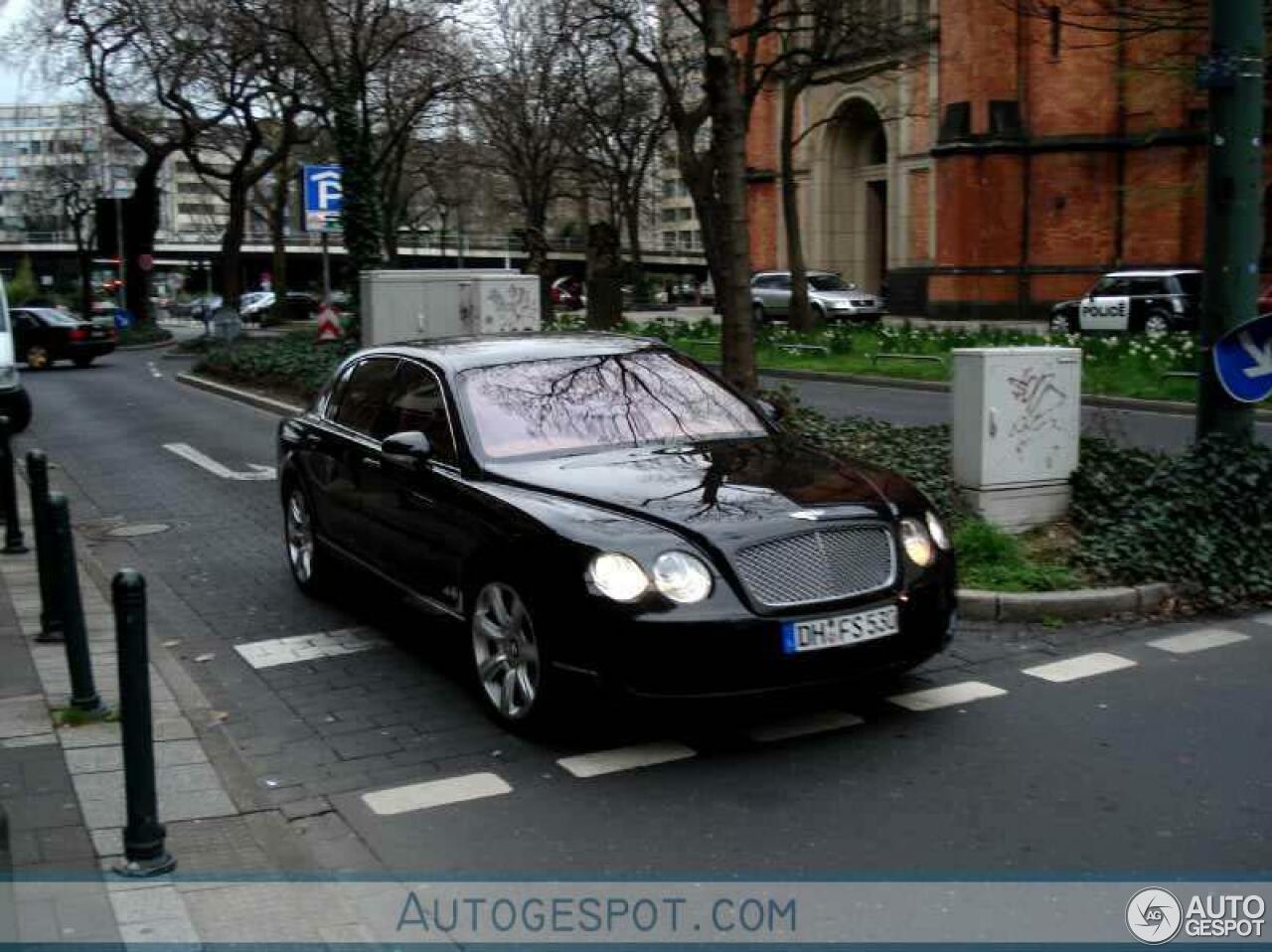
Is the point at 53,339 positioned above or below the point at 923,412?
above

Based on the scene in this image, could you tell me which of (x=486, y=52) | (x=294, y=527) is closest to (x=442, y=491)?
(x=294, y=527)

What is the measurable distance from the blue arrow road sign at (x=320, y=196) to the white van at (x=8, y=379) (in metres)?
5.53

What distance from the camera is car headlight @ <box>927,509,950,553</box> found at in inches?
234

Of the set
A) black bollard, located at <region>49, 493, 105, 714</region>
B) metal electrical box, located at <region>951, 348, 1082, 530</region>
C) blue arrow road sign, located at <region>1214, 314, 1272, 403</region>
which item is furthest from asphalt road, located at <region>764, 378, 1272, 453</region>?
black bollard, located at <region>49, 493, 105, 714</region>

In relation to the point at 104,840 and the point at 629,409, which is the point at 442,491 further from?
the point at 104,840

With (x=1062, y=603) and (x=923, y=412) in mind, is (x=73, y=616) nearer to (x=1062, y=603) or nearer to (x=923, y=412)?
(x=1062, y=603)

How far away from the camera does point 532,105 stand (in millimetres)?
44062

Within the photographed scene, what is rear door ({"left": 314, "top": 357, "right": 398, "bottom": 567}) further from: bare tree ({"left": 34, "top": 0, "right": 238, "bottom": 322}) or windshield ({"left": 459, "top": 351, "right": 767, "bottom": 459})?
bare tree ({"left": 34, "top": 0, "right": 238, "bottom": 322})

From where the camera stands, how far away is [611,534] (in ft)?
17.5

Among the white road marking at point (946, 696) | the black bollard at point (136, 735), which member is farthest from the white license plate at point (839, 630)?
the black bollard at point (136, 735)

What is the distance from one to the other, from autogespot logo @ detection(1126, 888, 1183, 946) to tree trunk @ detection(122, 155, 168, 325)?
4005 centimetres

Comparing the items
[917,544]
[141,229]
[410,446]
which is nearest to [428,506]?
[410,446]

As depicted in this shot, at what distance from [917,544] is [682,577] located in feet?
3.84

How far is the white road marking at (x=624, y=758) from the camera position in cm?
531
